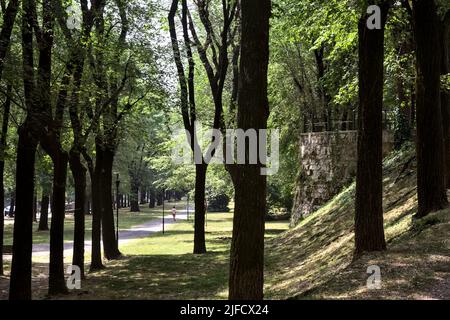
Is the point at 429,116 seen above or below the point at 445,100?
below

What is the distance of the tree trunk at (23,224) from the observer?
10648 millimetres

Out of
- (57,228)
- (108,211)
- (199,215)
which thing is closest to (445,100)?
(57,228)

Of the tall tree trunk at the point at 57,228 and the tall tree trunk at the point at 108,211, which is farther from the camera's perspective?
the tall tree trunk at the point at 108,211

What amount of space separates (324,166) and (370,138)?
538 inches

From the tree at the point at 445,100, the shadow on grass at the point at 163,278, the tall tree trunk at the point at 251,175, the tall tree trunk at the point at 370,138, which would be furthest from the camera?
the tree at the point at 445,100

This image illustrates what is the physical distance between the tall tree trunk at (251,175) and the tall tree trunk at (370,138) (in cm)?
357

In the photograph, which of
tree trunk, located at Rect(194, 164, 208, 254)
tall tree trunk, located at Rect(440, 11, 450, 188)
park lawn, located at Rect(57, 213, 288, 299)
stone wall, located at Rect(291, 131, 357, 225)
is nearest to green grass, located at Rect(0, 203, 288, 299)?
park lawn, located at Rect(57, 213, 288, 299)

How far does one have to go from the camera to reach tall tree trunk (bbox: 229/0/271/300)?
6180 mm

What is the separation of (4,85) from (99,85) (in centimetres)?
299

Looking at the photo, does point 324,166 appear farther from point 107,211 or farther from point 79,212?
point 79,212

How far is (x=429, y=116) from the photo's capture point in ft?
35.3

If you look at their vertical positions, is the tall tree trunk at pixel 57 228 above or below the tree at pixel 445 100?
below

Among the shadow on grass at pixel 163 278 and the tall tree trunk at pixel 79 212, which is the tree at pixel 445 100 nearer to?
the shadow on grass at pixel 163 278

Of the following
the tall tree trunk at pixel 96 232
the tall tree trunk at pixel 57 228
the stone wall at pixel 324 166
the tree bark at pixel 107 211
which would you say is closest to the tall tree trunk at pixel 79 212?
the tall tree trunk at pixel 57 228
